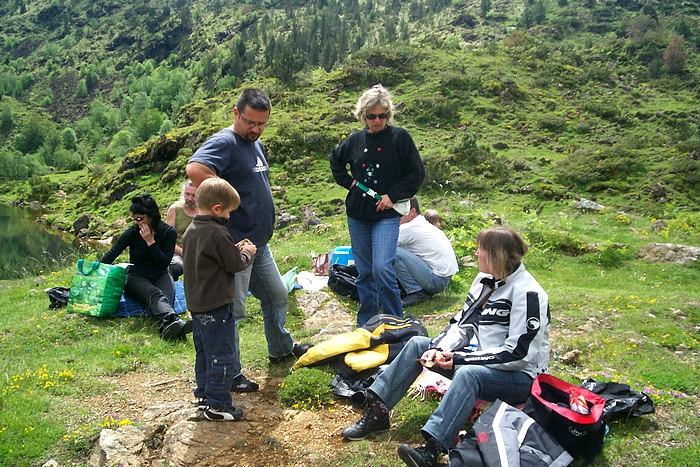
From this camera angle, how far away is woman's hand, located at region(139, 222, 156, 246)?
6703mm

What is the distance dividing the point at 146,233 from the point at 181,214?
109cm

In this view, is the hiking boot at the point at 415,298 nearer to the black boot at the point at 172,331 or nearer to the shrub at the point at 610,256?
the black boot at the point at 172,331

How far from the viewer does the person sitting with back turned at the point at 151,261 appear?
261 inches

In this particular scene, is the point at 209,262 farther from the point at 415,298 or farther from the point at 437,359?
the point at 415,298

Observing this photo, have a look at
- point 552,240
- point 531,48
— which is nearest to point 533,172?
point 552,240

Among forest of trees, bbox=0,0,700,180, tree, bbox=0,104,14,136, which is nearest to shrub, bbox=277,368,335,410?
forest of trees, bbox=0,0,700,180

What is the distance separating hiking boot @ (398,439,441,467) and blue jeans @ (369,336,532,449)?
0.06 metres

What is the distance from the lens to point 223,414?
13.1 feet

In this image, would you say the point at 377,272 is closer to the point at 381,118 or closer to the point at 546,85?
the point at 381,118

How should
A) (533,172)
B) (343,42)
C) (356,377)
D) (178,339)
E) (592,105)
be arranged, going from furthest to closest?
(343,42), (592,105), (533,172), (178,339), (356,377)

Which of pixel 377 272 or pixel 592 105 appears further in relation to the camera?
pixel 592 105

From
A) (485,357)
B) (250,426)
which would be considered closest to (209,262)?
(250,426)

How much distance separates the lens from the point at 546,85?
1682 inches

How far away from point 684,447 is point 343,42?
85484 mm
